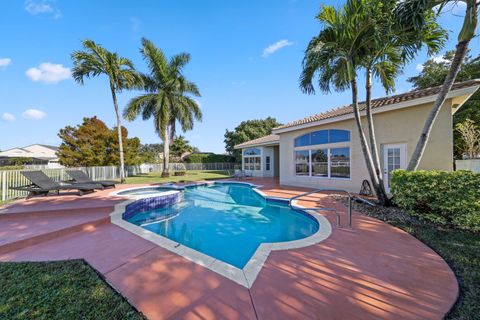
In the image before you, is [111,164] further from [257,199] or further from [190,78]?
[257,199]

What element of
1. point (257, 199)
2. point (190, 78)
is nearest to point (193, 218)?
point (257, 199)

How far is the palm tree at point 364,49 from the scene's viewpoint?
6.13m

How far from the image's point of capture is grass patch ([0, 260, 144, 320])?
2338mm

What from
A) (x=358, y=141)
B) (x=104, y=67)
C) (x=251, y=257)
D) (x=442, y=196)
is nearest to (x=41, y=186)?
(x=104, y=67)

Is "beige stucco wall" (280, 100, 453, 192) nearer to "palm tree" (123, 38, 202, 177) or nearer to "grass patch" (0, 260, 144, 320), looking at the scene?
"grass patch" (0, 260, 144, 320)

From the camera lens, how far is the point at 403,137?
8789 millimetres

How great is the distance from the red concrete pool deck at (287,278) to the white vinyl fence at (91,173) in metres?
6.36

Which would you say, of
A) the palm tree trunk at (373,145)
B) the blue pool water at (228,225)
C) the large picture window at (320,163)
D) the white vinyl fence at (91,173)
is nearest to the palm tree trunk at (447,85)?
the palm tree trunk at (373,145)

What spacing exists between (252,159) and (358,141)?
12.6 metres

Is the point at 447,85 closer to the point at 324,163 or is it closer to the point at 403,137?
the point at 403,137

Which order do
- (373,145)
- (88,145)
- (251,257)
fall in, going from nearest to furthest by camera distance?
(251,257) → (373,145) → (88,145)

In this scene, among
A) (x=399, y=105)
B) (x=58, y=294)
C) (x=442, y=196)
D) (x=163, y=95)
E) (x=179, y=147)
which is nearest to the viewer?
(x=58, y=294)

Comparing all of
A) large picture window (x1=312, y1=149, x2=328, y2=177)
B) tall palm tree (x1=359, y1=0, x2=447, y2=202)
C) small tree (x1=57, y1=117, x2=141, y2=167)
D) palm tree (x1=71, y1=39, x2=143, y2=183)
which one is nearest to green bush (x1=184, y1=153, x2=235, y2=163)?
small tree (x1=57, y1=117, x2=141, y2=167)

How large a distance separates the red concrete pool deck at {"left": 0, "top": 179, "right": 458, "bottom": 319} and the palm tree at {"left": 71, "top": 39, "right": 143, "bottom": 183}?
13475 millimetres
